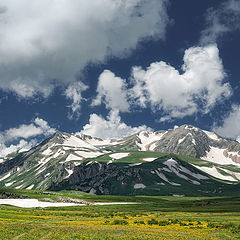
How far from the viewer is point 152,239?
37.8 m

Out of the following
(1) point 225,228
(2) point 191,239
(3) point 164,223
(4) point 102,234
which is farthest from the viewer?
(3) point 164,223

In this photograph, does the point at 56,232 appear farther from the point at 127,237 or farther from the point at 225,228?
the point at 225,228

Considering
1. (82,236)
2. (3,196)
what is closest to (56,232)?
(82,236)

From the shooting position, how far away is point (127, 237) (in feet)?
130

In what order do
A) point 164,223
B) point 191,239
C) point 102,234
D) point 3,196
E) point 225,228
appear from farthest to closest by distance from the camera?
point 3,196 < point 164,223 < point 225,228 < point 102,234 < point 191,239

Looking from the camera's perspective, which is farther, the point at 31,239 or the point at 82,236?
the point at 82,236

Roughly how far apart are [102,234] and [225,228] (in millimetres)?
25117

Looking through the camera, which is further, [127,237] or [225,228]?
[225,228]

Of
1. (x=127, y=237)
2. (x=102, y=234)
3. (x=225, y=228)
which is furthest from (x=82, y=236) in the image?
(x=225, y=228)

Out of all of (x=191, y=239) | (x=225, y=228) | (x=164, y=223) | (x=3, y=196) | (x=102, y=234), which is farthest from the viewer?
(x=3, y=196)

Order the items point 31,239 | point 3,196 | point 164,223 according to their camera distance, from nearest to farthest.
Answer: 1. point 31,239
2. point 164,223
3. point 3,196

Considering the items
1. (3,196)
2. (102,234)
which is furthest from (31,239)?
(3,196)

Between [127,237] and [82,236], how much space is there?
6540mm

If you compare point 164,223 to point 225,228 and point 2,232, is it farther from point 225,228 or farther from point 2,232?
point 2,232
